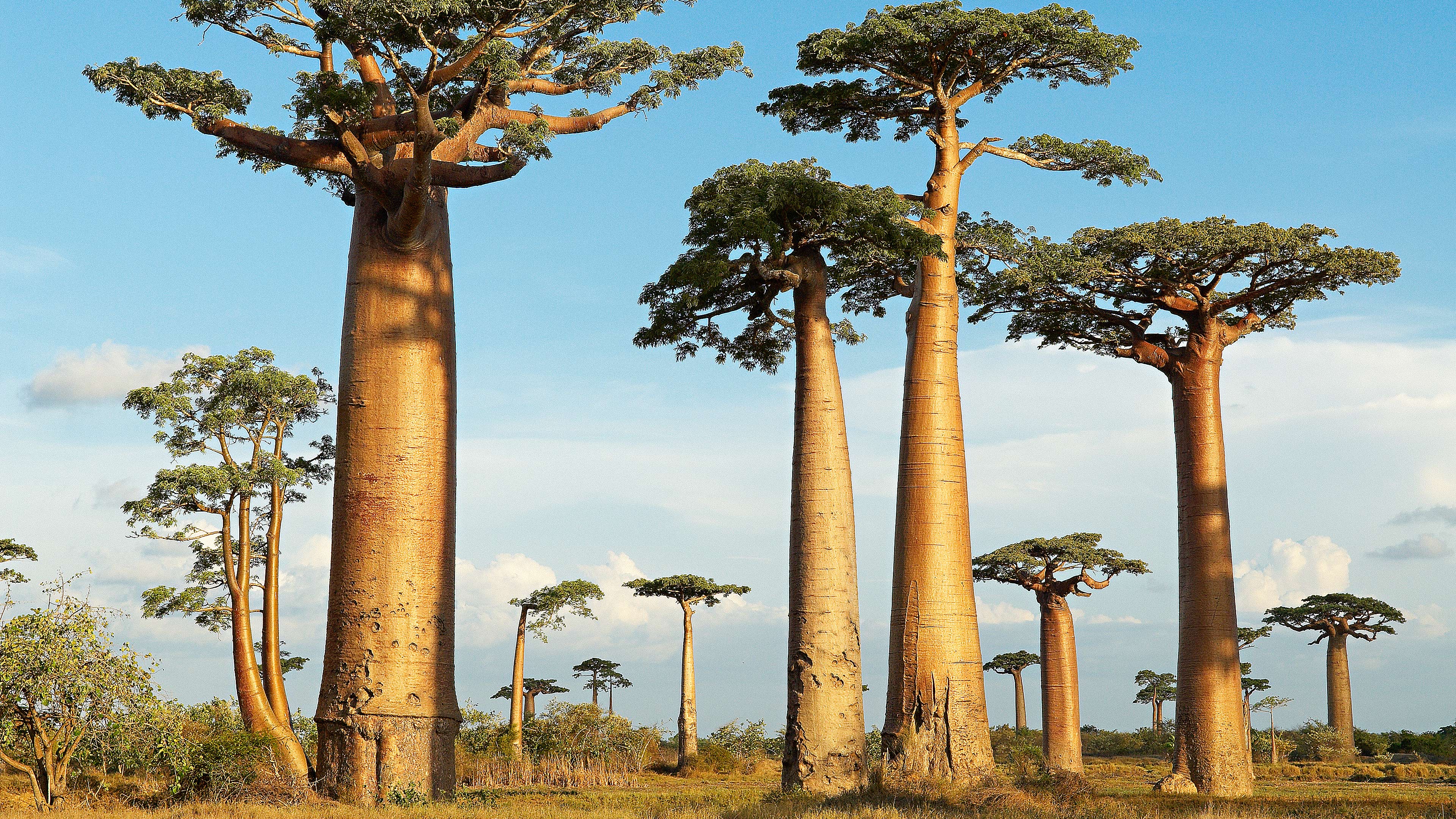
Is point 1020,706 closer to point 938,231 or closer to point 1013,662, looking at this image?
point 1013,662

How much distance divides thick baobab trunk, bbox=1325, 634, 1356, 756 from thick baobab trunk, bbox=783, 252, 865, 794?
2222cm

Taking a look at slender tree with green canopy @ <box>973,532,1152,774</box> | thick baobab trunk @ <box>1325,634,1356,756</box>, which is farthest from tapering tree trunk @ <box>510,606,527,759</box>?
thick baobab trunk @ <box>1325,634,1356,756</box>

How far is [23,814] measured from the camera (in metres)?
9.10

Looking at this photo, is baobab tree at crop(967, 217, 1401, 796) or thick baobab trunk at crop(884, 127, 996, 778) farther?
baobab tree at crop(967, 217, 1401, 796)

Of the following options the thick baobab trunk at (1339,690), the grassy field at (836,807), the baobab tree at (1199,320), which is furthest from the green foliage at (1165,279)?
the thick baobab trunk at (1339,690)

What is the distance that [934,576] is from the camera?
11.8 metres

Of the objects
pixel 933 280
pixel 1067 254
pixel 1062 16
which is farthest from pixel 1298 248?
pixel 933 280

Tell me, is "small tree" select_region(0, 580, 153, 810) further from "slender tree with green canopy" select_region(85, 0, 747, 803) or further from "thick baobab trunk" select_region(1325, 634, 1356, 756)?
"thick baobab trunk" select_region(1325, 634, 1356, 756)

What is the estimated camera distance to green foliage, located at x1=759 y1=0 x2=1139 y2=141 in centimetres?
1303

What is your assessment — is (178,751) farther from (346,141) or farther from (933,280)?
(933,280)

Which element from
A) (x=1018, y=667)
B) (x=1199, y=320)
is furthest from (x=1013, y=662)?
(x=1199, y=320)

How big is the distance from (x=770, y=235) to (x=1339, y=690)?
24.5 meters

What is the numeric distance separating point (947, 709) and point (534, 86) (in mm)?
7087

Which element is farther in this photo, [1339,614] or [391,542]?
[1339,614]
